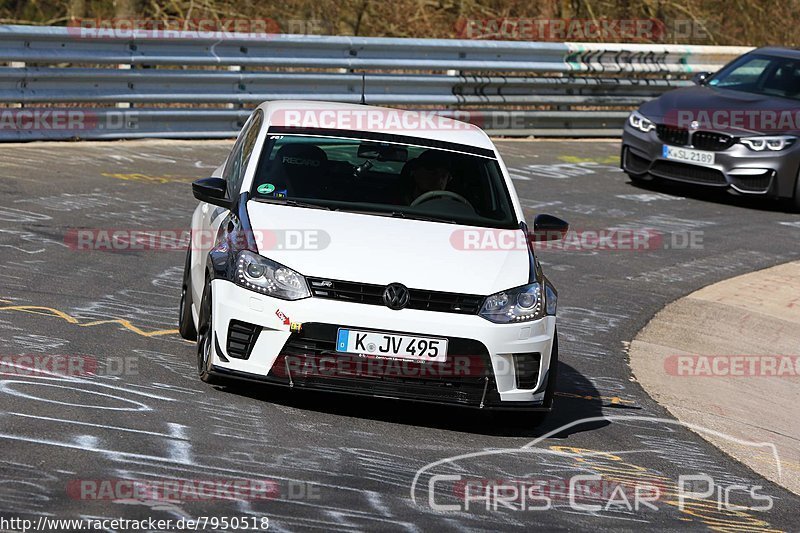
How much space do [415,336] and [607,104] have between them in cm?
1502

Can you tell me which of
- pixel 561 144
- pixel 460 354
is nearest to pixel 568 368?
pixel 460 354

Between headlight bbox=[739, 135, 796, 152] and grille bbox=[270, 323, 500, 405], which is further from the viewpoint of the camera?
headlight bbox=[739, 135, 796, 152]

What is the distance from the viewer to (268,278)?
6.74 m

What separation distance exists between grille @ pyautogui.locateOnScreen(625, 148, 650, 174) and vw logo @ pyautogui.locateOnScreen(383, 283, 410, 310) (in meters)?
10.6

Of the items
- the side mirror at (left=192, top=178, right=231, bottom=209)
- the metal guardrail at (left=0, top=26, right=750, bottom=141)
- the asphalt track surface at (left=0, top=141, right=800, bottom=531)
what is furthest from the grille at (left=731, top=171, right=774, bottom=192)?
the side mirror at (left=192, top=178, right=231, bottom=209)

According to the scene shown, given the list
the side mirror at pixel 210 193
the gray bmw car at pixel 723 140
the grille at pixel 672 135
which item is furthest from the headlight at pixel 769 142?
the side mirror at pixel 210 193

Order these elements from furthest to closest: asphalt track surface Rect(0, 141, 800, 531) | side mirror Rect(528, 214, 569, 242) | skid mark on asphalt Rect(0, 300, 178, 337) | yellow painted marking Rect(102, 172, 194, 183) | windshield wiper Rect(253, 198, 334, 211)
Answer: yellow painted marking Rect(102, 172, 194, 183) → skid mark on asphalt Rect(0, 300, 178, 337) → side mirror Rect(528, 214, 569, 242) → windshield wiper Rect(253, 198, 334, 211) → asphalt track surface Rect(0, 141, 800, 531)

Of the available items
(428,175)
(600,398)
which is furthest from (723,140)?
(428,175)

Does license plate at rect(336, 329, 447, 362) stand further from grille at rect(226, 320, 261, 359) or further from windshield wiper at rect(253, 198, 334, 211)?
windshield wiper at rect(253, 198, 334, 211)

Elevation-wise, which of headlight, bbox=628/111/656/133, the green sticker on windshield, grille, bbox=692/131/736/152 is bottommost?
grille, bbox=692/131/736/152

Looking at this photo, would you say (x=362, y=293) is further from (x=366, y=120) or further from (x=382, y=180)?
(x=366, y=120)

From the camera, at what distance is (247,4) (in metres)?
24.0

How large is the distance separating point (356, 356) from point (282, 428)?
0.49 metres

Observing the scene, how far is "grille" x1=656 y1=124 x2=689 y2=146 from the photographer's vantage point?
16.3 metres
